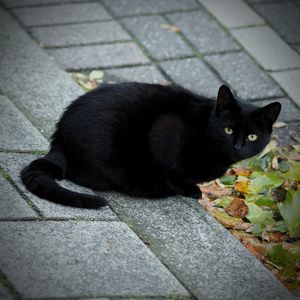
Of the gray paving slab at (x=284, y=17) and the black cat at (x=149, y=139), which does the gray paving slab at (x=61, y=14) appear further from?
the black cat at (x=149, y=139)

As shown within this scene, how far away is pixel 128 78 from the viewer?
488cm

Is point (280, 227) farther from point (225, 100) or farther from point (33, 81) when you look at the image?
point (33, 81)

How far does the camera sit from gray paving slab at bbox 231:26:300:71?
524 cm

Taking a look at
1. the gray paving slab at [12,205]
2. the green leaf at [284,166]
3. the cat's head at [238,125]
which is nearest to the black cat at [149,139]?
the cat's head at [238,125]

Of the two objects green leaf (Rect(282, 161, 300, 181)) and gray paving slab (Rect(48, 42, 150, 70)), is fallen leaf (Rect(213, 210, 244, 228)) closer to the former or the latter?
green leaf (Rect(282, 161, 300, 181))

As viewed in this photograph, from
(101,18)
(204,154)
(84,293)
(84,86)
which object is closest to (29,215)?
(84,293)

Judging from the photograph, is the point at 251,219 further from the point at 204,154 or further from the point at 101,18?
the point at 101,18

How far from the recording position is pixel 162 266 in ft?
10.0

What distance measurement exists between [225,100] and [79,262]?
1.20 meters

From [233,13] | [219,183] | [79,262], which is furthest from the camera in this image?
[233,13]

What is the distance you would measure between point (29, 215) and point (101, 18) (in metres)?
2.62

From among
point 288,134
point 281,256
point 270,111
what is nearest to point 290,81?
point 288,134

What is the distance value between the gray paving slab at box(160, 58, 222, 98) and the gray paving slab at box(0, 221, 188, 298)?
73.2 inches

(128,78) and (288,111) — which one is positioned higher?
(288,111)
